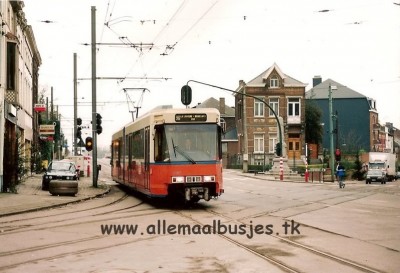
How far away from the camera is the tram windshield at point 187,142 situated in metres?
20.2

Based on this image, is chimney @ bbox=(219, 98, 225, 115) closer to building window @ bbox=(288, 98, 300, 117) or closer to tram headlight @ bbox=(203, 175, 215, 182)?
building window @ bbox=(288, 98, 300, 117)

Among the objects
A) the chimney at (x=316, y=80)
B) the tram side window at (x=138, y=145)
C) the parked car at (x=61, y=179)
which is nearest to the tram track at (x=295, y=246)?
the tram side window at (x=138, y=145)

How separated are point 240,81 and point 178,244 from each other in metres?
65.4

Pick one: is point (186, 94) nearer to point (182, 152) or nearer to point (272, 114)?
point (182, 152)

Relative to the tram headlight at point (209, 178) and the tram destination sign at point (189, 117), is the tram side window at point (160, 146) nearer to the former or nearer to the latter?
the tram destination sign at point (189, 117)

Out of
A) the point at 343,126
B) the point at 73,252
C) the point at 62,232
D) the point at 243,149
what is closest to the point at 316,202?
the point at 62,232

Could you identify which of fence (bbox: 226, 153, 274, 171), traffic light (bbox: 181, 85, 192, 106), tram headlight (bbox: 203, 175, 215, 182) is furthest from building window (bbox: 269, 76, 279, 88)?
tram headlight (bbox: 203, 175, 215, 182)

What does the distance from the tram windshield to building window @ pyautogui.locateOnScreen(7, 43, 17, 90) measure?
47.5 feet

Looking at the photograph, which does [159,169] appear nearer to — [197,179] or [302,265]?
[197,179]

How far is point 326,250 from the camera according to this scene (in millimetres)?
11352

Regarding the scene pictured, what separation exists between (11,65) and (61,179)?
646 centimetres

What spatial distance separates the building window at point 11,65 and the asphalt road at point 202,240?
43.3ft

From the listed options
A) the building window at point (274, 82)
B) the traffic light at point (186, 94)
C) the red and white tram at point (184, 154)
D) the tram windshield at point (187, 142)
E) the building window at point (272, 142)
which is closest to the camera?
the red and white tram at point (184, 154)

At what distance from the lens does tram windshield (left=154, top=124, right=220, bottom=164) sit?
66.3ft
